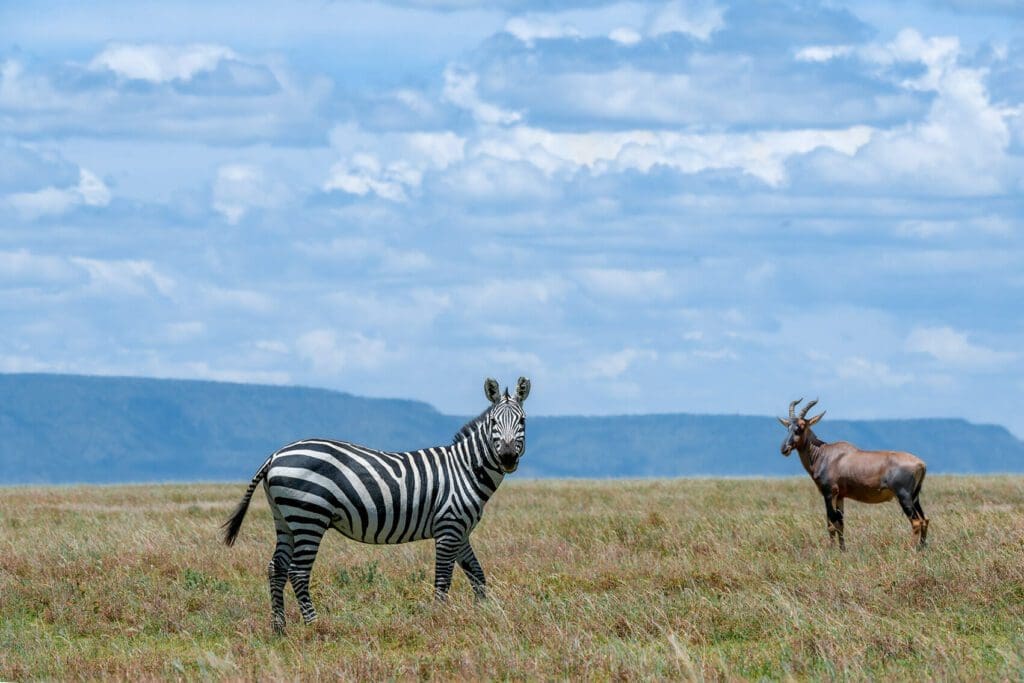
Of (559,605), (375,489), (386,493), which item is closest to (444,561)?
(386,493)

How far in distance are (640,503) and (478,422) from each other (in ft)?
53.5

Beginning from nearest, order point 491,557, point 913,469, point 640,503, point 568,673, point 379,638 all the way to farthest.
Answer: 1. point 568,673
2. point 379,638
3. point 491,557
4. point 913,469
5. point 640,503

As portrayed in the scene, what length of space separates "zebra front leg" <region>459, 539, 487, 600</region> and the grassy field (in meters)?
0.23

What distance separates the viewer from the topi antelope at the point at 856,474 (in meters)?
22.2

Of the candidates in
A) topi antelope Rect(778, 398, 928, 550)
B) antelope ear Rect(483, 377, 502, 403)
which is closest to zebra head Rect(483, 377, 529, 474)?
antelope ear Rect(483, 377, 502, 403)

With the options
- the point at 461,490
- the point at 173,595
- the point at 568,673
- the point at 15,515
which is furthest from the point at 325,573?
the point at 15,515

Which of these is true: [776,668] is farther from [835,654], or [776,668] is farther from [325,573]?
[325,573]

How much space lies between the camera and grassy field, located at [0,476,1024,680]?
42.5 feet

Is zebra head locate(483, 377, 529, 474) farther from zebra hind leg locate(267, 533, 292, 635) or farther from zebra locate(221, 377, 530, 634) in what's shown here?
zebra hind leg locate(267, 533, 292, 635)

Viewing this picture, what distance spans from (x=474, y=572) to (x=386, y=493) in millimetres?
1331

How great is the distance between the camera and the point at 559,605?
51.5 ft

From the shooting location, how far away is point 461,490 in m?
16.2

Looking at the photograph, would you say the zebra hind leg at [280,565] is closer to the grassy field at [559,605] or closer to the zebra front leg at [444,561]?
the grassy field at [559,605]

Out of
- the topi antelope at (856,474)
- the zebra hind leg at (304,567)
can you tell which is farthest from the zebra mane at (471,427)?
the topi antelope at (856,474)
